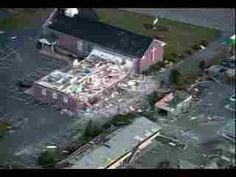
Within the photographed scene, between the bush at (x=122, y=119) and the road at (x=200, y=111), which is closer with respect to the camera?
the road at (x=200, y=111)

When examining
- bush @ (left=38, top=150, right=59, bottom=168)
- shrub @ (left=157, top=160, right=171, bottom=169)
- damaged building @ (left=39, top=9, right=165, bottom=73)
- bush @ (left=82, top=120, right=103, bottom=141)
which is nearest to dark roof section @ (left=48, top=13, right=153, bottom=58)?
damaged building @ (left=39, top=9, right=165, bottom=73)

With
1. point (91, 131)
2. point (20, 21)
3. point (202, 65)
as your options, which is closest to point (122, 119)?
point (91, 131)

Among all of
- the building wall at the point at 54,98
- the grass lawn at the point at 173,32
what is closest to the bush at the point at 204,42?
the grass lawn at the point at 173,32

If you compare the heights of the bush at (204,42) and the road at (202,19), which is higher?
the road at (202,19)

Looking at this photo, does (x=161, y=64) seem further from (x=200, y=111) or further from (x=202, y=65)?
(x=200, y=111)

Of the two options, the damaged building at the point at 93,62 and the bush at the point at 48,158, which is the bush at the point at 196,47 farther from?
the bush at the point at 48,158

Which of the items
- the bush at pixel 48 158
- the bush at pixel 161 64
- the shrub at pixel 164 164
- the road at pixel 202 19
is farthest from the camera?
the bush at pixel 161 64
